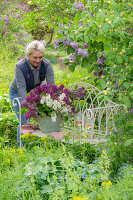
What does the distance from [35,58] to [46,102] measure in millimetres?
623

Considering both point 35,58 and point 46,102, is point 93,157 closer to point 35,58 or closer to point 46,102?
point 46,102

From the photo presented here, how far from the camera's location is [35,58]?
3.81m

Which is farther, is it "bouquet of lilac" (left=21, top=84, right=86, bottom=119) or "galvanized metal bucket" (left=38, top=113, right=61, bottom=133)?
"galvanized metal bucket" (left=38, top=113, right=61, bottom=133)

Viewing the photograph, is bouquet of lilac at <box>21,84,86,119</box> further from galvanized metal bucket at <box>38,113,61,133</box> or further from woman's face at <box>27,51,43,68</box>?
woman's face at <box>27,51,43,68</box>

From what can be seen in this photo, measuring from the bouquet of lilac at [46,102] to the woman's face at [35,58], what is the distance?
1.26 ft

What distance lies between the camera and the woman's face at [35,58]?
12.4 ft

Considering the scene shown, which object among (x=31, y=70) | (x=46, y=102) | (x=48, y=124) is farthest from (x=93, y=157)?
(x=31, y=70)

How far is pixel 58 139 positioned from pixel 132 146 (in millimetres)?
904

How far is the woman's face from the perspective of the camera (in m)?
3.77

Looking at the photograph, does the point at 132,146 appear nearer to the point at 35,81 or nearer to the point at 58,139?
the point at 58,139

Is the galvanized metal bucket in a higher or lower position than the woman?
lower

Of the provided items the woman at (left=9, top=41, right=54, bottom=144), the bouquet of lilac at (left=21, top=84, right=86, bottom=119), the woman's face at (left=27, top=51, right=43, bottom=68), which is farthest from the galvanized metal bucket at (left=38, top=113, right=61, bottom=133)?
the woman's face at (left=27, top=51, right=43, bottom=68)

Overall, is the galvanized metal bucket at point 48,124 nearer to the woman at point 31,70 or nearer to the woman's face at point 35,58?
the woman at point 31,70

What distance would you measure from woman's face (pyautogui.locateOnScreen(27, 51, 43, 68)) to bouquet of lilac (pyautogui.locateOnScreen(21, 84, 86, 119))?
0.38m
